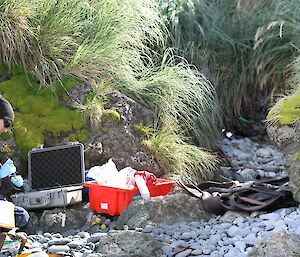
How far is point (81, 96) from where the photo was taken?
25.8 feet

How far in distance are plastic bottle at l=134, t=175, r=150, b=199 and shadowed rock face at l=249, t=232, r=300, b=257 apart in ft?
6.66

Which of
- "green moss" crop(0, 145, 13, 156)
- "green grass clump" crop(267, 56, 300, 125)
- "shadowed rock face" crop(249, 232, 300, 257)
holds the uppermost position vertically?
"green grass clump" crop(267, 56, 300, 125)

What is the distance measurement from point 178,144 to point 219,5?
10.1 feet

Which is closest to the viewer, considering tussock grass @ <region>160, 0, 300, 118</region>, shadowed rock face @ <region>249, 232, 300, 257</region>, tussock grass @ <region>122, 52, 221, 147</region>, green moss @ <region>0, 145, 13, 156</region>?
shadowed rock face @ <region>249, 232, 300, 257</region>

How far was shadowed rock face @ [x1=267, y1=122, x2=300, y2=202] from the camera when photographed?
590cm

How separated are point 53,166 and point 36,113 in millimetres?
1044

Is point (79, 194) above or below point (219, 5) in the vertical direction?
below

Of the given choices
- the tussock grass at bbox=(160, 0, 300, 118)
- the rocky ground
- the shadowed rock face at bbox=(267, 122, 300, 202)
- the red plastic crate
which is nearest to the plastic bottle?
the red plastic crate

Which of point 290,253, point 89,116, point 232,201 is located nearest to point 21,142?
point 89,116

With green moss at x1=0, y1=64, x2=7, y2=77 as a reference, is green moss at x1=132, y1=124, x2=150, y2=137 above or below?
below

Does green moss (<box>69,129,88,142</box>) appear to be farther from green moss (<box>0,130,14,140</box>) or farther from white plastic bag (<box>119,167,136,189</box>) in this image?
white plastic bag (<box>119,167,136,189</box>)

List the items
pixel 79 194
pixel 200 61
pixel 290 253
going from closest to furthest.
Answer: pixel 290 253 → pixel 79 194 → pixel 200 61

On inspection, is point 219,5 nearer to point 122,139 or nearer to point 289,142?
point 122,139

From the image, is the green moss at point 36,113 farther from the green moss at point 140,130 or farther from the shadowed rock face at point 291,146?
the shadowed rock face at point 291,146
